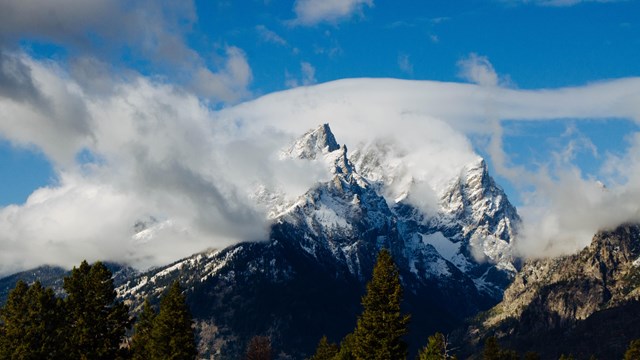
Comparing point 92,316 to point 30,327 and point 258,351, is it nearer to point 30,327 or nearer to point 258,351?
point 30,327

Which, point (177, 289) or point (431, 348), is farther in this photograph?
point (431, 348)

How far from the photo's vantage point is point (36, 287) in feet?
311

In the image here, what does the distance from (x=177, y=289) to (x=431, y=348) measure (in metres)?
50.5

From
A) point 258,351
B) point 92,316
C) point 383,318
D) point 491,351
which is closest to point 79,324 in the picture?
point 92,316

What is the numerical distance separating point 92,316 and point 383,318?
1460 inches

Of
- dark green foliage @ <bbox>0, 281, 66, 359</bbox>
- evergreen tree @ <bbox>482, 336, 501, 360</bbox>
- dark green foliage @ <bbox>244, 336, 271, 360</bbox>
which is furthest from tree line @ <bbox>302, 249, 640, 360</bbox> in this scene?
dark green foliage @ <bbox>244, 336, 271, 360</bbox>

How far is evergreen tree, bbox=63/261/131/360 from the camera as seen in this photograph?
94562 mm

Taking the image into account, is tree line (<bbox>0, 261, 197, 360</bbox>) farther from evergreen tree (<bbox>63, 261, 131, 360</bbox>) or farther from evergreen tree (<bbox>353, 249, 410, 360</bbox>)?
evergreen tree (<bbox>353, 249, 410, 360</bbox>)

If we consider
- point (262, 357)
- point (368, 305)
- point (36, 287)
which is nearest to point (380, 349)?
point (368, 305)

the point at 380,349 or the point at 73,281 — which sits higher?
the point at 73,281

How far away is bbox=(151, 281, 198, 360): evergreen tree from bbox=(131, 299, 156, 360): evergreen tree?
279 cm

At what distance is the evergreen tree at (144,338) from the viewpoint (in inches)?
4560

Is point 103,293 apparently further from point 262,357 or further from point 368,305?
point 262,357

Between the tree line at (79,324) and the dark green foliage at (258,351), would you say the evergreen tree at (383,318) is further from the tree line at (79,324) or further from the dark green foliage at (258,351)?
the dark green foliage at (258,351)
